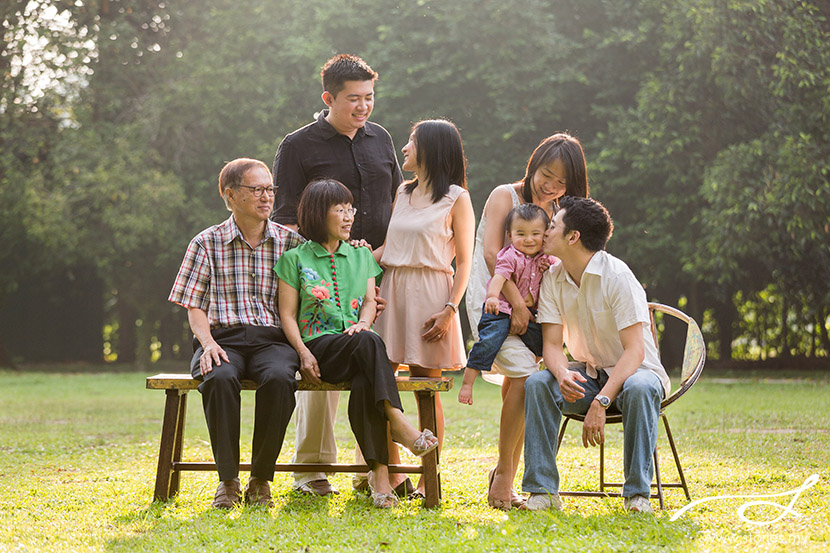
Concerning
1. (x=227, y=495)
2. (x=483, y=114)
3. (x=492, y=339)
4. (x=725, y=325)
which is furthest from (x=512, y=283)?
(x=725, y=325)

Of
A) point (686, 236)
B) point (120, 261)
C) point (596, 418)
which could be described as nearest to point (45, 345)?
point (120, 261)

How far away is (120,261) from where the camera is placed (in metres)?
20.5

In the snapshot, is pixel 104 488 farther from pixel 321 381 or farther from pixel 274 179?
pixel 274 179

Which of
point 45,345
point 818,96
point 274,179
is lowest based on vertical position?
point 45,345

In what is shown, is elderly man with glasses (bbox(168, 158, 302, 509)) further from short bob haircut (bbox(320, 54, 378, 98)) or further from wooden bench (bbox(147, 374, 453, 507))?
short bob haircut (bbox(320, 54, 378, 98))

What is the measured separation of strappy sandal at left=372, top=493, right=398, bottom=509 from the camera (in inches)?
167

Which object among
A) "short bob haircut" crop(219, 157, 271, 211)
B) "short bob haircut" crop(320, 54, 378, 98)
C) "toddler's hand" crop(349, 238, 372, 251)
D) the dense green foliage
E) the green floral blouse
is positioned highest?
the dense green foliage

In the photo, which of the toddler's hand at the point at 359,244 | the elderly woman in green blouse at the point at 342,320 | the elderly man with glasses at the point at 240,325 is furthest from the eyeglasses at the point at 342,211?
the elderly man with glasses at the point at 240,325

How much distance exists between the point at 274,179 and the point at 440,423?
5.16 feet

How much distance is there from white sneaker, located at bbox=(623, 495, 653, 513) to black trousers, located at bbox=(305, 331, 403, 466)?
1.08m

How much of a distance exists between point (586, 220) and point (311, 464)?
1.71 metres

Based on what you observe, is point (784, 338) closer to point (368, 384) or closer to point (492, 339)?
point (492, 339)

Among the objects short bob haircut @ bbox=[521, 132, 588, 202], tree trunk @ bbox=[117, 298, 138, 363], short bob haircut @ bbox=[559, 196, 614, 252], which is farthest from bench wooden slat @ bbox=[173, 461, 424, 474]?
tree trunk @ bbox=[117, 298, 138, 363]

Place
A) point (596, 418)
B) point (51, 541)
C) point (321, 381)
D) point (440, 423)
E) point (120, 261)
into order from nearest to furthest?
point (51, 541) < point (596, 418) < point (321, 381) < point (440, 423) < point (120, 261)
